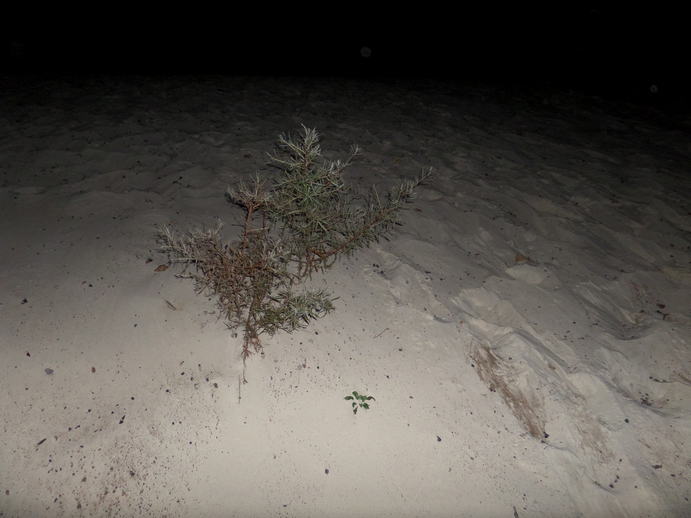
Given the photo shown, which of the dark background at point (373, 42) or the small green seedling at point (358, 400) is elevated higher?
the dark background at point (373, 42)

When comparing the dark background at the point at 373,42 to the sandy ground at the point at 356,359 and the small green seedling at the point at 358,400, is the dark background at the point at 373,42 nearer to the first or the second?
the sandy ground at the point at 356,359

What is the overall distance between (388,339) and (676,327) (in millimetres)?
1761

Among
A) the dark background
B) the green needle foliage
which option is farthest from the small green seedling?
the dark background

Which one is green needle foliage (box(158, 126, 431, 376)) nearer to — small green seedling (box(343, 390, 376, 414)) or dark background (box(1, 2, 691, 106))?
small green seedling (box(343, 390, 376, 414))

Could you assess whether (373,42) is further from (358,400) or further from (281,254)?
(358,400)

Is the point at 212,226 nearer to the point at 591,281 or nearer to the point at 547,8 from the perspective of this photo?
the point at 591,281

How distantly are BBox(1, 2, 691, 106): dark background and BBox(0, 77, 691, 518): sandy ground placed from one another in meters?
4.22

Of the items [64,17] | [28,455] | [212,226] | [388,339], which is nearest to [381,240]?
[388,339]

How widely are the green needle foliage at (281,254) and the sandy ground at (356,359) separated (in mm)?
106

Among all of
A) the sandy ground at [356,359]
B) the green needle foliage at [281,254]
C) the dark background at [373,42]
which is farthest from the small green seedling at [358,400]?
the dark background at [373,42]

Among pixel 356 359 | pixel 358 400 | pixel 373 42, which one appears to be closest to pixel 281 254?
pixel 356 359

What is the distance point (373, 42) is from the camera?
9.45 meters

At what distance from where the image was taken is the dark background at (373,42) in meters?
6.69

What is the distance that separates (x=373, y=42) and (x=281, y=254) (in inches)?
367
